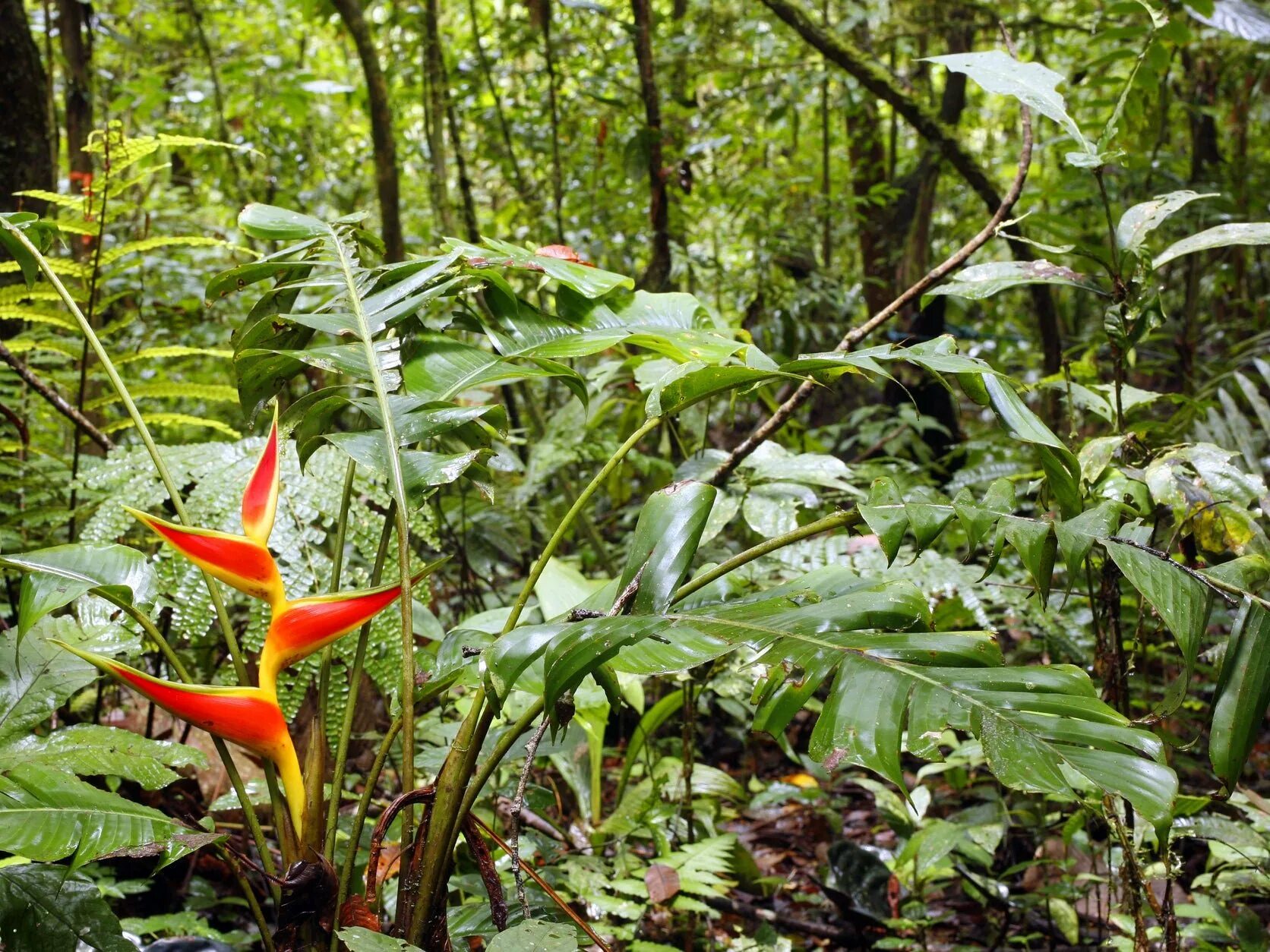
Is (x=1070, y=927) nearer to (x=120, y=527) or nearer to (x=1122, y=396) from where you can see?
(x=1122, y=396)

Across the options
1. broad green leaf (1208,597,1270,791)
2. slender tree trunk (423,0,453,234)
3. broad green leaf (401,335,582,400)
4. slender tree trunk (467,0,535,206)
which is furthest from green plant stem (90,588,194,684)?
slender tree trunk (467,0,535,206)

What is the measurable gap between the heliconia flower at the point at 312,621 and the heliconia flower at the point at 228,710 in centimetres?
4

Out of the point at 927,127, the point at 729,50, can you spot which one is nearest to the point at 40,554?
the point at 927,127

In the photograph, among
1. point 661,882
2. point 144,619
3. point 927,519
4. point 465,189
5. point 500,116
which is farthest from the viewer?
point 500,116

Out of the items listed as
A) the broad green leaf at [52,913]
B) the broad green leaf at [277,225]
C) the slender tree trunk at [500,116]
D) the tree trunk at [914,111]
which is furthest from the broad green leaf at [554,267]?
the slender tree trunk at [500,116]

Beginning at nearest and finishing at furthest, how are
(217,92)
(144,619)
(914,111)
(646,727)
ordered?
(144,619), (646,727), (914,111), (217,92)

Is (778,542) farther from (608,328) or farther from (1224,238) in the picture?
(1224,238)

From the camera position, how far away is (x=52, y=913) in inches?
41.5

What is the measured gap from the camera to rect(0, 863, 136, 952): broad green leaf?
1.04 metres

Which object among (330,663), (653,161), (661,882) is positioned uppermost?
(653,161)

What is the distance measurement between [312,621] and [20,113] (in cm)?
219

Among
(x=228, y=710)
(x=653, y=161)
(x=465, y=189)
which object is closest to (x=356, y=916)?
(x=228, y=710)

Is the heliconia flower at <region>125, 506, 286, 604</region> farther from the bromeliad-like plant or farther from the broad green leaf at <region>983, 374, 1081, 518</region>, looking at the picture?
the broad green leaf at <region>983, 374, 1081, 518</region>

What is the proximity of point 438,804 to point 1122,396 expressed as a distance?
1.36 meters
